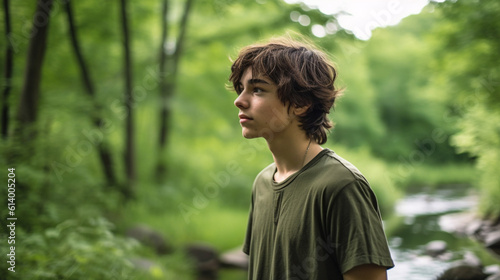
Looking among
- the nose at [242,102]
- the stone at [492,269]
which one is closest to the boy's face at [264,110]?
the nose at [242,102]

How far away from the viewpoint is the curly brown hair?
1382 millimetres

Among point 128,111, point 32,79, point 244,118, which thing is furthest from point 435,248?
point 128,111

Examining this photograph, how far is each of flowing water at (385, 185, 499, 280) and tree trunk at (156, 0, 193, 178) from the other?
4.41 m

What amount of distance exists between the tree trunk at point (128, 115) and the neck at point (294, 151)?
212 inches

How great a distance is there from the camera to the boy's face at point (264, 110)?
1393mm

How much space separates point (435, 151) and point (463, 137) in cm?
124

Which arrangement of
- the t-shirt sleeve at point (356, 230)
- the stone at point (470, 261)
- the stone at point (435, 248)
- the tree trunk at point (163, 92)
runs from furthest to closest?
the tree trunk at point (163, 92) → the stone at point (435, 248) → the stone at point (470, 261) → the t-shirt sleeve at point (356, 230)

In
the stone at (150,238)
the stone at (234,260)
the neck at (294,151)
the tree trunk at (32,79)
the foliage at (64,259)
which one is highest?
the tree trunk at (32,79)

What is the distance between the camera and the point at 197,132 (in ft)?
32.0

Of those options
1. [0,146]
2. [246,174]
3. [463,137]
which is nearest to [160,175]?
[246,174]

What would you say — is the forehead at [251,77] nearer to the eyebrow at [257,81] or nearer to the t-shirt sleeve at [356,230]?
the eyebrow at [257,81]

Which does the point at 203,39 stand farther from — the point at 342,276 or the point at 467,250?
the point at 342,276

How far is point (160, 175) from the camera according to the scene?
8578 mm

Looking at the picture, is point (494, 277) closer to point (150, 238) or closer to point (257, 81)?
point (257, 81)
